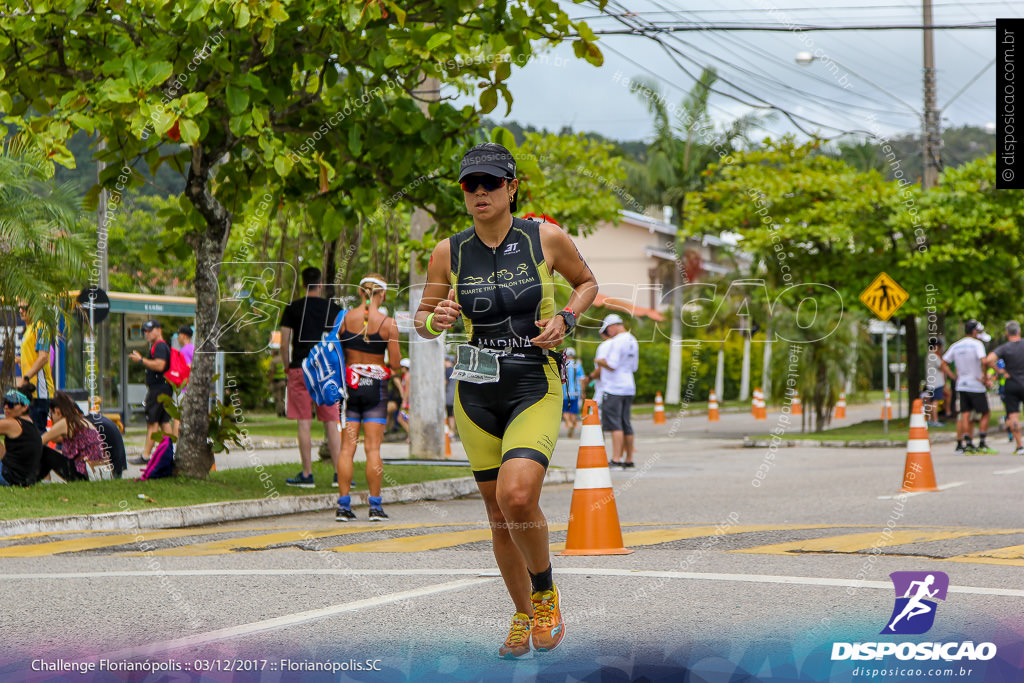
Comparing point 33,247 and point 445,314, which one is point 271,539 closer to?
point 445,314

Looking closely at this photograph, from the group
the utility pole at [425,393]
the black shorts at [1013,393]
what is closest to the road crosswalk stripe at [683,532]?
the utility pole at [425,393]

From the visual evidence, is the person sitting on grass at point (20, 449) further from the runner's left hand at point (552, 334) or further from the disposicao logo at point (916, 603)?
the disposicao logo at point (916, 603)

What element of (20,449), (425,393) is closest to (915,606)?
(20,449)

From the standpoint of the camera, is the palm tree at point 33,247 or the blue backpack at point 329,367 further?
the palm tree at point 33,247

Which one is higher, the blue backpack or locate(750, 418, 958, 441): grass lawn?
the blue backpack

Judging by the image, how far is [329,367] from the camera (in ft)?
33.8

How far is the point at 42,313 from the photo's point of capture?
14.8m

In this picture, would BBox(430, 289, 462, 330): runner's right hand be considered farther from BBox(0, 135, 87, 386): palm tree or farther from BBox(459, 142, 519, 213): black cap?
BBox(0, 135, 87, 386): palm tree

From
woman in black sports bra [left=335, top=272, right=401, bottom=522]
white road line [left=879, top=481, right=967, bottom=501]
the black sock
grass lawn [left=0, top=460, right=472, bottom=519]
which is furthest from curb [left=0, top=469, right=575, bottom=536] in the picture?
the black sock

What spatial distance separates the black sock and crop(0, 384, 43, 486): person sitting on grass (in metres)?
7.78

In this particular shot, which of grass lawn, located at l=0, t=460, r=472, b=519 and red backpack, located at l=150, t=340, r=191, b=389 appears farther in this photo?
red backpack, located at l=150, t=340, r=191, b=389

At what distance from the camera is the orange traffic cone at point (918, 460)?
12.0 metres

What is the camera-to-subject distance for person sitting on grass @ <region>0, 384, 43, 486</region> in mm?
11008

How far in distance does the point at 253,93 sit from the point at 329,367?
2.37 m
